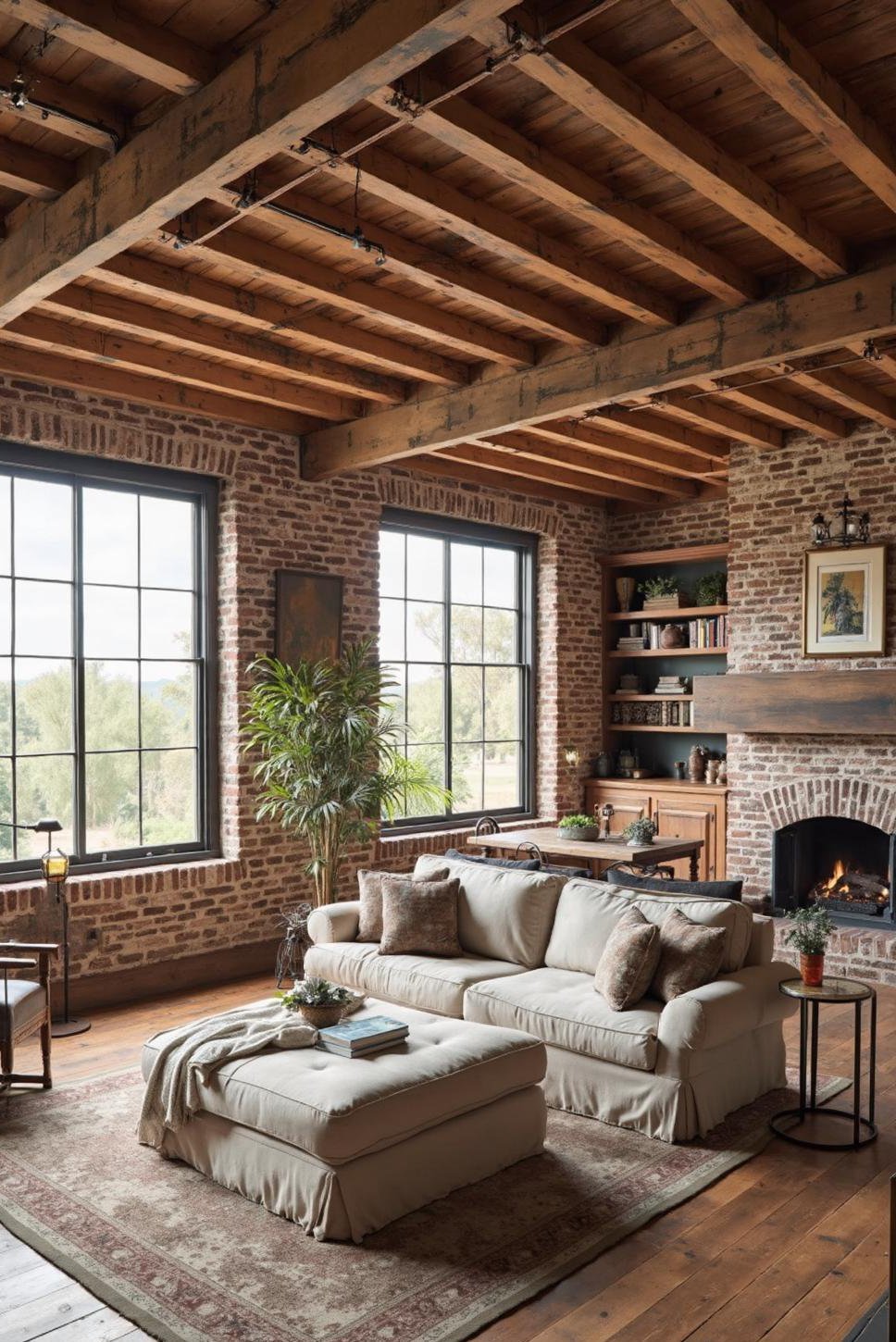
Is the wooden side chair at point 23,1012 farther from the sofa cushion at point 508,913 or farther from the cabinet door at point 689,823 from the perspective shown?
the cabinet door at point 689,823

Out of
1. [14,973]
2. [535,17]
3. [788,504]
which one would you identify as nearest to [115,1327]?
[14,973]

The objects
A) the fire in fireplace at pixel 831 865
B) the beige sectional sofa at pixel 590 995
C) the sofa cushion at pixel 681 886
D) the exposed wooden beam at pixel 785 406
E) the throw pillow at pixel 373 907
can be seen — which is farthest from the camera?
the fire in fireplace at pixel 831 865

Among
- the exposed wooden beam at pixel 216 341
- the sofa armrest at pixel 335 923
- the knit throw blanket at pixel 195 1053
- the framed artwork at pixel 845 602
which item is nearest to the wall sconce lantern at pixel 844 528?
the framed artwork at pixel 845 602

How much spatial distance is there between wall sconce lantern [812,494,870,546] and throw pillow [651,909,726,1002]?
3539 millimetres

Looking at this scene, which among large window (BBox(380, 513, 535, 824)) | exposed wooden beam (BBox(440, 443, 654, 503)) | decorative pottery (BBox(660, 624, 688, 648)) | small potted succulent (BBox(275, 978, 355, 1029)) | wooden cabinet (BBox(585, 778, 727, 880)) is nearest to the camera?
small potted succulent (BBox(275, 978, 355, 1029))

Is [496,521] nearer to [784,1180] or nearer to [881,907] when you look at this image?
[881,907]

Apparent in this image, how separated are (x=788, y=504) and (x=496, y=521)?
7.63 ft

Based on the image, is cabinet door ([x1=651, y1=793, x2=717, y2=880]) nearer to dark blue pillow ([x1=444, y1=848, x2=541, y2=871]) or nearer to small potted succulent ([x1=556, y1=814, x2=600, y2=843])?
small potted succulent ([x1=556, y1=814, x2=600, y2=843])

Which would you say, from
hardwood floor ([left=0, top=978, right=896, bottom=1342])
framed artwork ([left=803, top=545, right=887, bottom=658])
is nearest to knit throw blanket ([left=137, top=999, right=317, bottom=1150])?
hardwood floor ([left=0, top=978, right=896, bottom=1342])

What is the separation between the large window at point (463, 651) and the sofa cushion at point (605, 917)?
3049mm

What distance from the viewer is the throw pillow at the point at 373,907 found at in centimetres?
555

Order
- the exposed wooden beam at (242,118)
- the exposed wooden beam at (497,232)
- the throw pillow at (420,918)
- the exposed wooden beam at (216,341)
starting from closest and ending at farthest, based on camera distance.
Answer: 1. the exposed wooden beam at (242,118)
2. the exposed wooden beam at (497,232)
3. the exposed wooden beam at (216,341)
4. the throw pillow at (420,918)

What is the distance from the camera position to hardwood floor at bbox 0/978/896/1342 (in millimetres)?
2906

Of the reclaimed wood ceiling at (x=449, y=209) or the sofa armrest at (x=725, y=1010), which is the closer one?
the reclaimed wood ceiling at (x=449, y=209)
